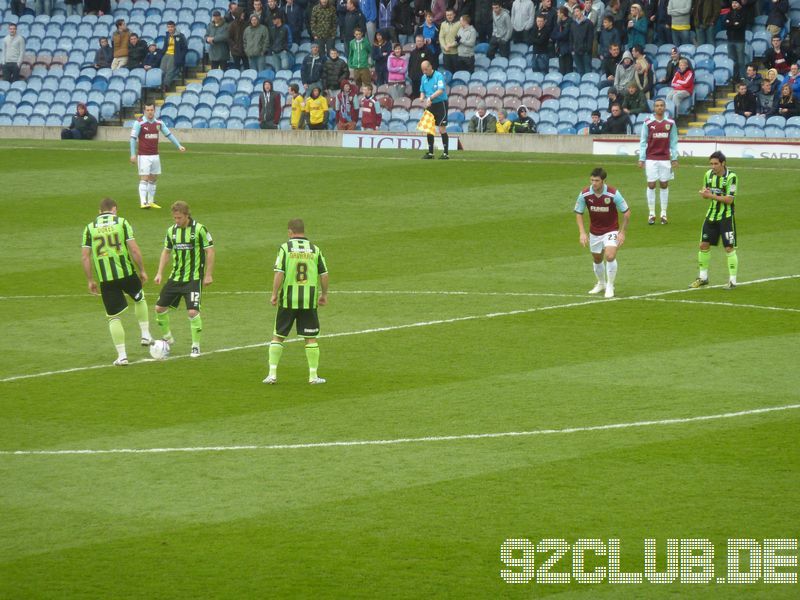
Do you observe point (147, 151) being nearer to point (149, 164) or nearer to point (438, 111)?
point (149, 164)

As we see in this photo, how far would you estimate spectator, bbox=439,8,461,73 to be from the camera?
41.1m

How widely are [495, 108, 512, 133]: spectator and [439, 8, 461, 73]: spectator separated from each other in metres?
2.99

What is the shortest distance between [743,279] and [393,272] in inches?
226

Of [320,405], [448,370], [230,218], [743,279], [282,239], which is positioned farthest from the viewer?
[230,218]

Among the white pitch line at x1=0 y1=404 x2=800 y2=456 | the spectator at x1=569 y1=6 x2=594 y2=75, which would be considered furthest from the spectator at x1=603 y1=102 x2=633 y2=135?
the white pitch line at x1=0 y1=404 x2=800 y2=456

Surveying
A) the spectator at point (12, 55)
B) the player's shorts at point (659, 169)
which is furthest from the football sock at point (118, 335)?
the spectator at point (12, 55)

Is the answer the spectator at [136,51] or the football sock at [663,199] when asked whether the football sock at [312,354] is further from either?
the spectator at [136,51]

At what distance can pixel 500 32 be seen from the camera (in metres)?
41.5

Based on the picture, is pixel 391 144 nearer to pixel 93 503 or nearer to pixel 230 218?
pixel 230 218

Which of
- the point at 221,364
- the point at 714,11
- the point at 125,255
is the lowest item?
the point at 221,364

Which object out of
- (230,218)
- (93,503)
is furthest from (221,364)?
(230,218)

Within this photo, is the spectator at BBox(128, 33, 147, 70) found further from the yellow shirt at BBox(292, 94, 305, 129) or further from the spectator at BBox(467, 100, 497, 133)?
the spectator at BBox(467, 100, 497, 133)

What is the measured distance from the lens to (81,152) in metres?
39.9

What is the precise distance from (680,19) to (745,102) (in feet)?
13.5
